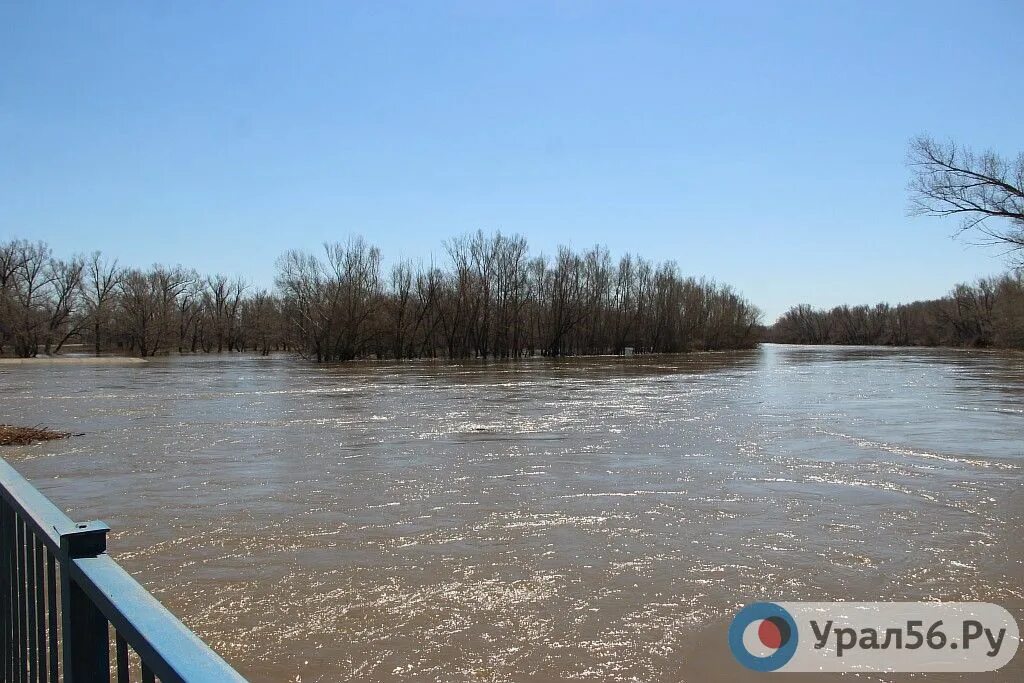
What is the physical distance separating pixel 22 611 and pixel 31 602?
137 mm

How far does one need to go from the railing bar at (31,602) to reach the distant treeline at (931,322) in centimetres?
6785

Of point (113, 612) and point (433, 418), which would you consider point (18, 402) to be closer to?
point (433, 418)

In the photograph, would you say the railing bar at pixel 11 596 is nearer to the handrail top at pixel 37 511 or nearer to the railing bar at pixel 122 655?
the handrail top at pixel 37 511

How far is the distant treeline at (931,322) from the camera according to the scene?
226ft

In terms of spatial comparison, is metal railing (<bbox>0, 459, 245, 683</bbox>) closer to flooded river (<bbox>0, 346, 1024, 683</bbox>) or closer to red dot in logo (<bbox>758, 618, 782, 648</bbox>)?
flooded river (<bbox>0, 346, 1024, 683</bbox>)

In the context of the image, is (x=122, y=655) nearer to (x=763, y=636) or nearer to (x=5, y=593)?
(x=5, y=593)

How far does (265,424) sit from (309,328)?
44.4 meters

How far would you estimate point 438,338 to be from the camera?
218ft

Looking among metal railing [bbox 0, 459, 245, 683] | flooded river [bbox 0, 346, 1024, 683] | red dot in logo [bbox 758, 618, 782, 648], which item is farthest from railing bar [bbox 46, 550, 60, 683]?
red dot in logo [bbox 758, 618, 782, 648]

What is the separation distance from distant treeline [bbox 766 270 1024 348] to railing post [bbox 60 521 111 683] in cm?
6795

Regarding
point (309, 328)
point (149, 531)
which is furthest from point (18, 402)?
point (309, 328)

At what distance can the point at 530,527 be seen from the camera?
26.1 feet

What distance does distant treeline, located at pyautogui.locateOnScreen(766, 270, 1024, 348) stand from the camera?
69.0 meters
